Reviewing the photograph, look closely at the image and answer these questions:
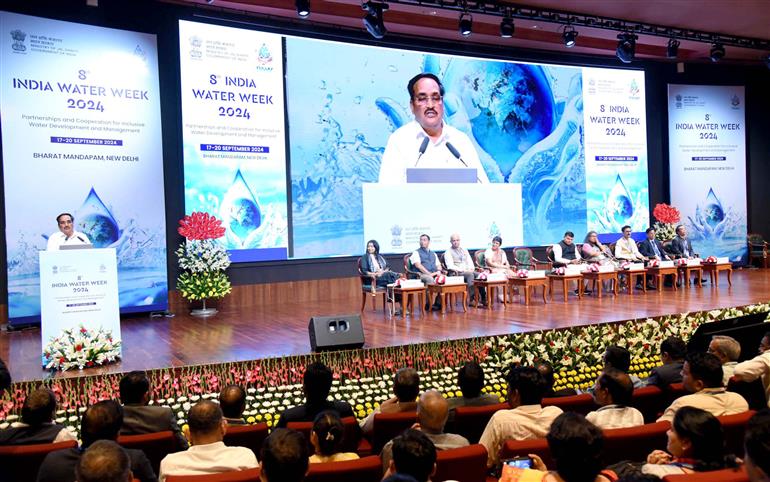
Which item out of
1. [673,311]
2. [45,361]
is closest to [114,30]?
[45,361]

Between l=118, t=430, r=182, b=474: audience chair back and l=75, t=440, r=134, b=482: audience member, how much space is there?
92 centimetres

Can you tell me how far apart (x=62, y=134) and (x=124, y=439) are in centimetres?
619

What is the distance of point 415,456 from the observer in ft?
6.07

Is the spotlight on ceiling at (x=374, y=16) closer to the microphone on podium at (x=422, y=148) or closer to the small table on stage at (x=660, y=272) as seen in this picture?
the microphone on podium at (x=422, y=148)

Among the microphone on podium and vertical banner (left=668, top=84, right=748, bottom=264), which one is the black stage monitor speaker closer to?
the microphone on podium

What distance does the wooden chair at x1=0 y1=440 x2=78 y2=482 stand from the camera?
7.91 feet

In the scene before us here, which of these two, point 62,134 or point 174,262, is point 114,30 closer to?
point 62,134

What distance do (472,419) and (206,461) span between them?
127 centimetres

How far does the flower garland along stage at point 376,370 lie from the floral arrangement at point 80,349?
0.37m

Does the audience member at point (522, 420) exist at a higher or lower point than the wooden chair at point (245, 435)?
higher

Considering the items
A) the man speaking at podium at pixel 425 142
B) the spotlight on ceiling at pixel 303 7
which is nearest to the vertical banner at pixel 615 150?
the man speaking at podium at pixel 425 142

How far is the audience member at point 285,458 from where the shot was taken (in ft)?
5.85

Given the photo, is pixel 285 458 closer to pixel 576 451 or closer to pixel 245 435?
pixel 576 451

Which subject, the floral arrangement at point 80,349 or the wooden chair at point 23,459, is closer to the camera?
the wooden chair at point 23,459
